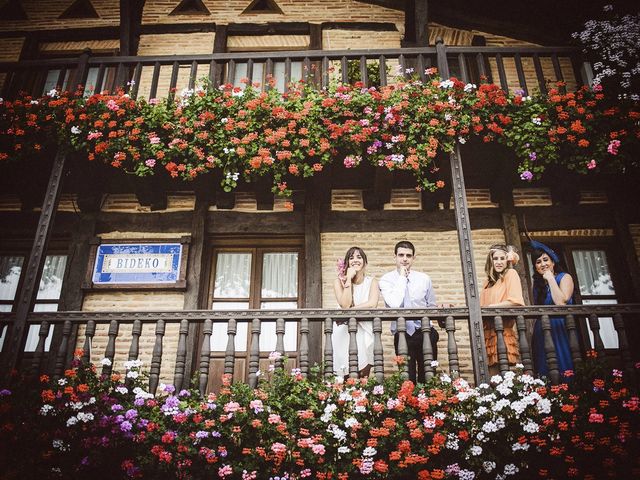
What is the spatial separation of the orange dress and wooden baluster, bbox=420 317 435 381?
75 cm

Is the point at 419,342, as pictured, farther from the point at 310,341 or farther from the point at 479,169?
the point at 479,169

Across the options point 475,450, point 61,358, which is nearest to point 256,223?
point 61,358

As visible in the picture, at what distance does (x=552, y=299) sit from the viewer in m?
5.70

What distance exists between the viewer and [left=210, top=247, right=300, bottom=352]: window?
687 centimetres

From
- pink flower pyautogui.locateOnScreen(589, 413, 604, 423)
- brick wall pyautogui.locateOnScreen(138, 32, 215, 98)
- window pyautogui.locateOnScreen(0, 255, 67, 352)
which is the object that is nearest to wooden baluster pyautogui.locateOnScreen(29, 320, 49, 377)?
window pyautogui.locateOnScreen(0, 255, 67, 352)

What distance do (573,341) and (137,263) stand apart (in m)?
5.30

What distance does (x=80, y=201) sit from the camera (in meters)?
7.26

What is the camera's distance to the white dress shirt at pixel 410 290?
5.60 meters

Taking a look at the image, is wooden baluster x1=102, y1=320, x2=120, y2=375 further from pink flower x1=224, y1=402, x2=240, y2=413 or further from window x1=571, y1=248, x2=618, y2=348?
window x1=571, y1=248, x2=618, y2=348

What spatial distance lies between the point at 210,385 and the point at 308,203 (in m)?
2.72

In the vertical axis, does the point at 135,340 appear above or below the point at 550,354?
above

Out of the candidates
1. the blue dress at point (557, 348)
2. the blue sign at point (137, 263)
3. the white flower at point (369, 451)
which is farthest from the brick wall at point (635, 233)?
the blue sign at point (137, 263)

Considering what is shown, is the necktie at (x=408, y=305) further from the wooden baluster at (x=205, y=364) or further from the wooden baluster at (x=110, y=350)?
the wooden baluster at (x=110, y=350)

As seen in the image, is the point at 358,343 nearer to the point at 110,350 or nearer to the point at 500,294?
the point at 500,294
